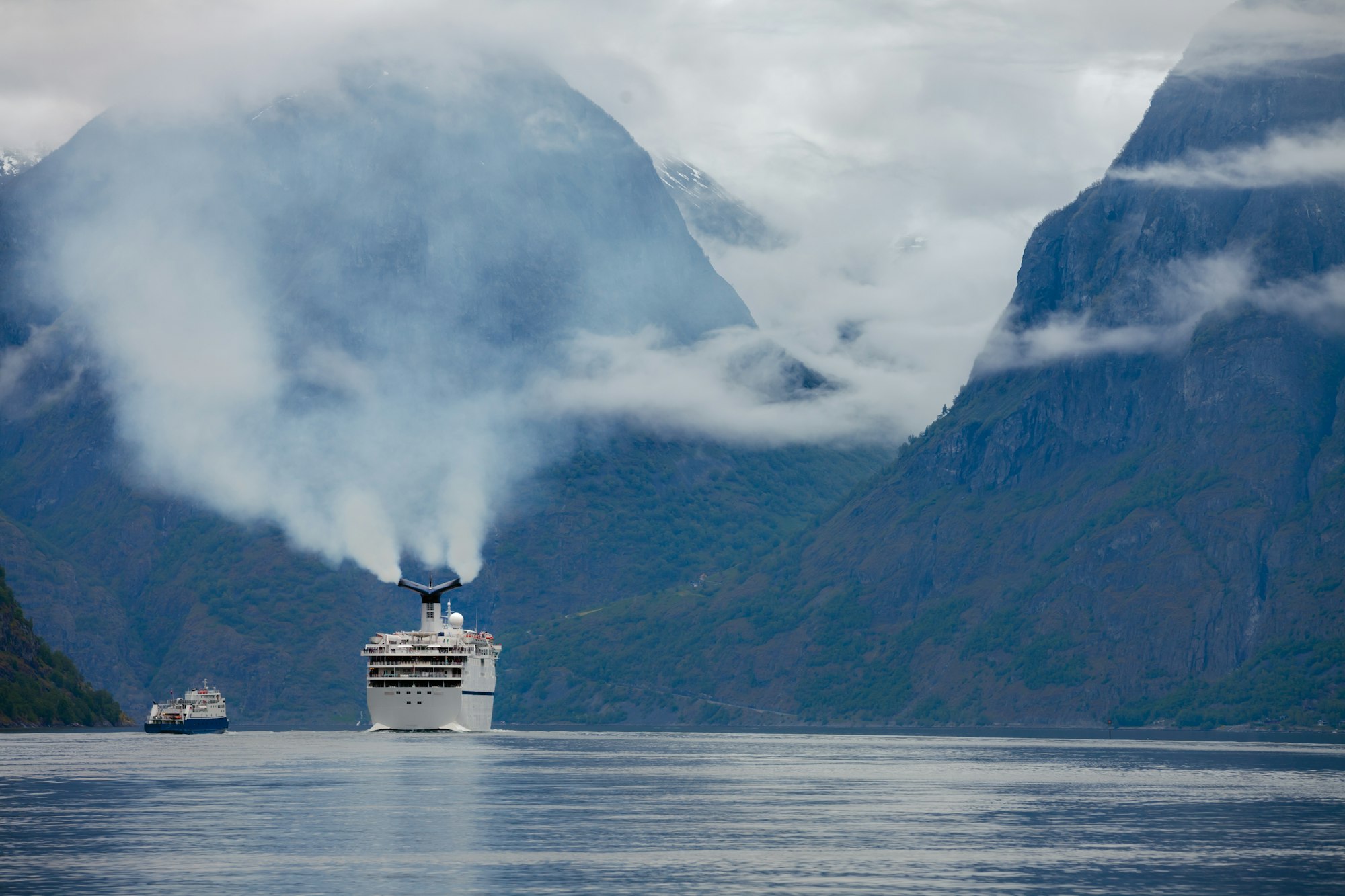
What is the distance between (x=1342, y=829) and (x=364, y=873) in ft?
250

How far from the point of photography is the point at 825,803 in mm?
172875

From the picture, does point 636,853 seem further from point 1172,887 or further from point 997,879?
point 1172,887

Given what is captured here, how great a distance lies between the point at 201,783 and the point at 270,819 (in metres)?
49.3

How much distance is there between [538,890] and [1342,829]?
6967 centimetres

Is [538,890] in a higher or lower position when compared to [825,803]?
lower

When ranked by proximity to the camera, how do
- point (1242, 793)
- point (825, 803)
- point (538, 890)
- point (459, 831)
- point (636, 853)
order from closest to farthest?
point (538, 890), point (636, 853), point (459, 831), point (825, 803), point (1242, 793)

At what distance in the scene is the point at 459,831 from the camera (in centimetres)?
14188

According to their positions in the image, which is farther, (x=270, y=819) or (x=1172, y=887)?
(x=270, y=819)

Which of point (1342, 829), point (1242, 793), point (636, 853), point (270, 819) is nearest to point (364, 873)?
point (636, 853)

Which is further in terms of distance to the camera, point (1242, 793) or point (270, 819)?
point (1242, 793)

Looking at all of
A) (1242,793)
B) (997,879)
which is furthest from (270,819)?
(1242,793)

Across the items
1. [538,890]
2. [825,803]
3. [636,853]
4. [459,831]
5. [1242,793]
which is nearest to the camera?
[538,890]

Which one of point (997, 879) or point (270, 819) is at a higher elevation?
point (270, 819)

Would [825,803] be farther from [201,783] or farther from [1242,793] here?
[201,783]
